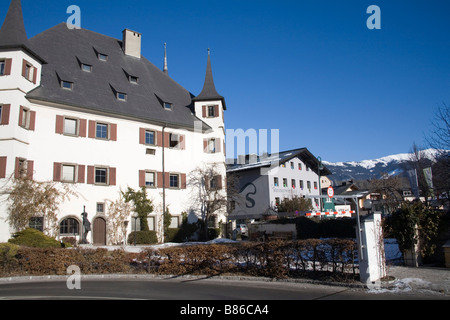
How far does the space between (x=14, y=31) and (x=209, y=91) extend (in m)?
17.5

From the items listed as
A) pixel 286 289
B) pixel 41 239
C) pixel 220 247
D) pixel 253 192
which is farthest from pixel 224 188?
pixel 286 289

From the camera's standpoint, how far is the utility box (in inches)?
412

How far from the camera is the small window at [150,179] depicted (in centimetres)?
3091

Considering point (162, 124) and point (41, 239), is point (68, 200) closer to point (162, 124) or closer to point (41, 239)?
point (41, 239)

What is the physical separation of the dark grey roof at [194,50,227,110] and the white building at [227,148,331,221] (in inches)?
455

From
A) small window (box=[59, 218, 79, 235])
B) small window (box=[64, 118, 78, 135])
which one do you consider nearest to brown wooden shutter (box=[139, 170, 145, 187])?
small window (box=[59, 218, 79, 235])

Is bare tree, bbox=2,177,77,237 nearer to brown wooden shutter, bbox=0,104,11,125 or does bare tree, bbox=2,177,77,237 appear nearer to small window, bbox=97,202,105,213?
small window, bbox=97,202,105,213

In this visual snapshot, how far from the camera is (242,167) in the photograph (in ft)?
160

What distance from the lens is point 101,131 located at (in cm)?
2895

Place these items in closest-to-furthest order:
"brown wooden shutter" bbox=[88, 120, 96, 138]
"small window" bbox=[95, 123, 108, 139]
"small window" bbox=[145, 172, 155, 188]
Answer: "brown wooden shutter" bbox=[88, 120, 96, 138], "small window" bbox=[95, 123, 108, 139], "small window" bbox=[145, 172, 155, 188]

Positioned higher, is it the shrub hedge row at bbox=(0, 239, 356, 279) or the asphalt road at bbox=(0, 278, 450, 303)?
the shrub hedge row at bbox=(0, 239, 356, 279)

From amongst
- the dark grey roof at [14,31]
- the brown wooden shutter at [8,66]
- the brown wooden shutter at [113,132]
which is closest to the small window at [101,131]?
the brown wooden shutter at [113,132]

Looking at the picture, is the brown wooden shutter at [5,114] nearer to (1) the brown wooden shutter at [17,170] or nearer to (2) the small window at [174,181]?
(1) the brown wooden shutter at [17,170]

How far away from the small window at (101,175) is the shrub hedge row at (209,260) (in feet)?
42.7
